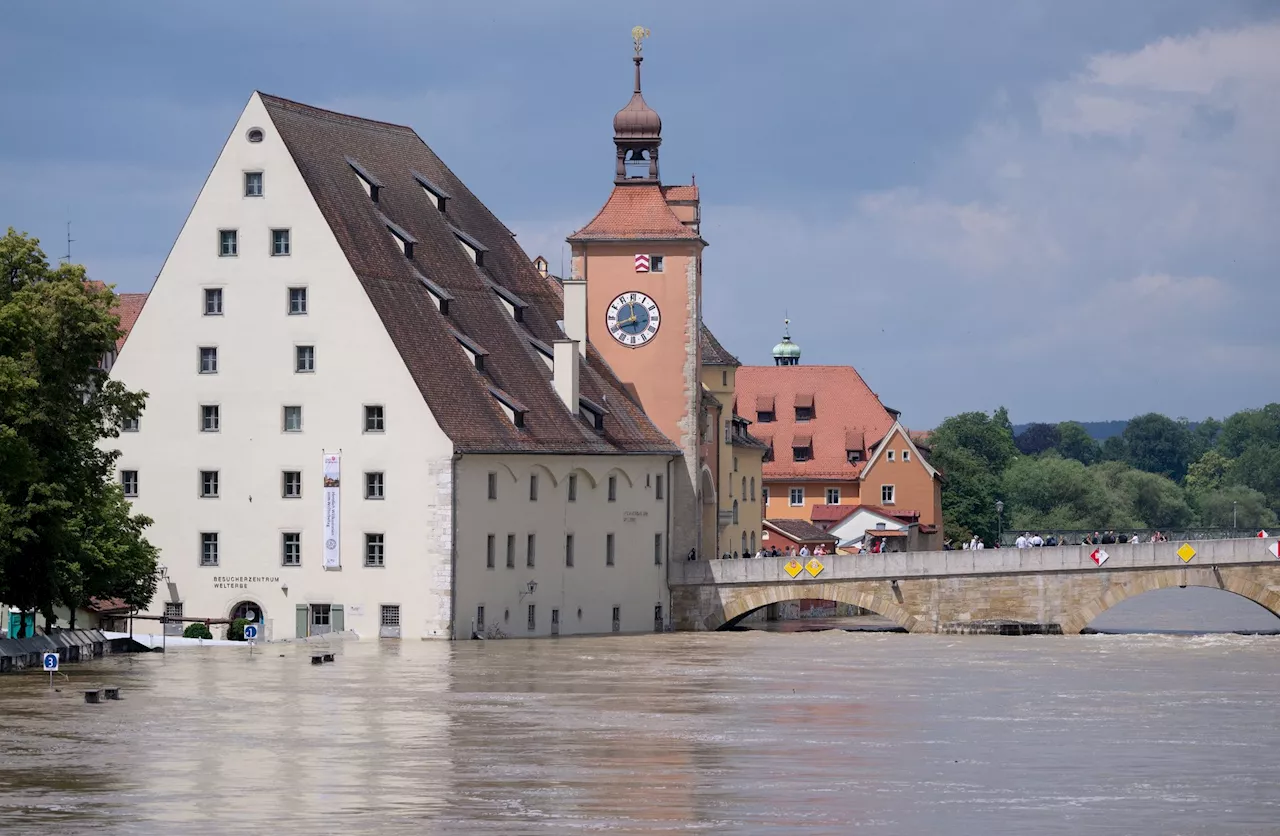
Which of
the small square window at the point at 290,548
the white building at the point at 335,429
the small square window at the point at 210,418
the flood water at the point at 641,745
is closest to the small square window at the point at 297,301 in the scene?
the white building at the point at 335,429

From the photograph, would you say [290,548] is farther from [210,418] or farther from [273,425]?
[210,418]

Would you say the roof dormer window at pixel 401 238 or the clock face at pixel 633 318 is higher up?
the roof dormer window at pixel 401 238

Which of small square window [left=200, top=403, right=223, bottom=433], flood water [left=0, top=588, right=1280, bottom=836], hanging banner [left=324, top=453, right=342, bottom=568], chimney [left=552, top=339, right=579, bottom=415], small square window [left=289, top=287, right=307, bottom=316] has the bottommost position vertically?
flood water [left=0, top=588, right=1280, bottom=836]

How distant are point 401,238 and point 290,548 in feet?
32.6

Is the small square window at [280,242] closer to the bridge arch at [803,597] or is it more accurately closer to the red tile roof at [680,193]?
the bridge arch at [803,597]

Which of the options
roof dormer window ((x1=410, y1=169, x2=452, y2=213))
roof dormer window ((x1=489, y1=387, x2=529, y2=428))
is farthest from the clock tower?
roof dormer window ((x1=489, y1=387, x2=529, y2=428))

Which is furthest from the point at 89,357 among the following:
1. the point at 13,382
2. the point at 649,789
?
the point at 649,789

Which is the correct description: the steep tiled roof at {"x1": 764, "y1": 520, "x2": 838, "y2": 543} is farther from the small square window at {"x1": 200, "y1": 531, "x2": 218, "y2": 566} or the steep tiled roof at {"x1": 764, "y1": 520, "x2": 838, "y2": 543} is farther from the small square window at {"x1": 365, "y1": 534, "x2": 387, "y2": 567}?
the small square window at {"x1": 200, "y1": 531, "x2": 218, "y2": 566}

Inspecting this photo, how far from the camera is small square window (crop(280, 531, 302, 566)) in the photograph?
71.6 metres

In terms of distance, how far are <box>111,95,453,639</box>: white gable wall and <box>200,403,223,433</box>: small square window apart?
0.19 metres

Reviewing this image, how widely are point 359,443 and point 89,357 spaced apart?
15.3m

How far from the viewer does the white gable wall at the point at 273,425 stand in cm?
7031

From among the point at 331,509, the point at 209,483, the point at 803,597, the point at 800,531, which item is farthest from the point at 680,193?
the point at 209,483

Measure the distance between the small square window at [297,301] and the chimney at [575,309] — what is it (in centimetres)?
1143
